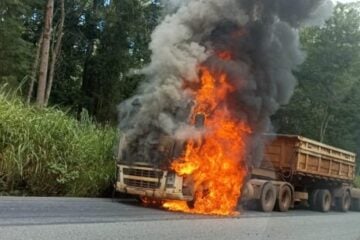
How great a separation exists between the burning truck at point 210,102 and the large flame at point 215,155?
0.08ft

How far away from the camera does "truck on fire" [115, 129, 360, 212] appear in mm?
12836

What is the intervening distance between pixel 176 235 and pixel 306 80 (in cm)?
2229

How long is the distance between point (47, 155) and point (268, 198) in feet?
20.7

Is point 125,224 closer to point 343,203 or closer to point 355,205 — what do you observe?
point 343,203

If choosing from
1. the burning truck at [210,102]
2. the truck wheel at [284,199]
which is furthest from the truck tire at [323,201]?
the burning truck at [210,102]

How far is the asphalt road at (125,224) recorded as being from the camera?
813cm

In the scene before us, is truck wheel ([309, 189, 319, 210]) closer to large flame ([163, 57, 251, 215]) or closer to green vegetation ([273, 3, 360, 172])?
large flame ([163, 57, 251, 215])

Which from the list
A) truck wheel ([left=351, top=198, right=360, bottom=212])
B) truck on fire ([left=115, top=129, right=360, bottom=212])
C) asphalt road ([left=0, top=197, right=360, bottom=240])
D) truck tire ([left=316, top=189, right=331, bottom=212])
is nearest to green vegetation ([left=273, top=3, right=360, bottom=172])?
truck wheel ([left=351, top=198, right=360, bottom=212])

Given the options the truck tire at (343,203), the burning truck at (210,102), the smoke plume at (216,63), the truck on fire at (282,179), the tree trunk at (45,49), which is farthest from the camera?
the truck tire at (343,203)

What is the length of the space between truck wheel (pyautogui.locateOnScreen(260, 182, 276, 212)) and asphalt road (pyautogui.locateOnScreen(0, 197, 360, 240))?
5.67 feet

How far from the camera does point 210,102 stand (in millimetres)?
13594

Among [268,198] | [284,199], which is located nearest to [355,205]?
[284,199]

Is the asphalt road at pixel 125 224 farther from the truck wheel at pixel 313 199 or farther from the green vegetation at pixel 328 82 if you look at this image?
the green vegetation at pixel 328 82

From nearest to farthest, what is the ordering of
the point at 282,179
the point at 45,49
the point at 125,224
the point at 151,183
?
the point at 125,224, the point at 151,183, the point at 282,179, the point at 45,49
